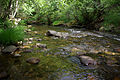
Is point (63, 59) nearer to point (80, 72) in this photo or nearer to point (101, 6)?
point (80, 72)

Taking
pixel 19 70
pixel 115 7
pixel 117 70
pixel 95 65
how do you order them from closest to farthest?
pixel 19 70 → pixel 117 70 → pixel 95 65 → pixel 115 7

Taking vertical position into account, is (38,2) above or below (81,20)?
above

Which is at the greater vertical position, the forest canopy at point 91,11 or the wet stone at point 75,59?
the forest canopy at point 91,11

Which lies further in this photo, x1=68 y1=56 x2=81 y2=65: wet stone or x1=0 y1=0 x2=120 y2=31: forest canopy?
x1=0 y1=0 x2=120 y2=31: forest canopy

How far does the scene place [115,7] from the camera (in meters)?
12.1

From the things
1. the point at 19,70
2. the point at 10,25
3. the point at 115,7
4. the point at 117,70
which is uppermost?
the point at 115,7

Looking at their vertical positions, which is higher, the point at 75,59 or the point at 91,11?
the point at 91,11

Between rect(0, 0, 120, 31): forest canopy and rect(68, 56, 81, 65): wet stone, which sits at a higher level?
rect(0, 0, 120, 31): forest canopy

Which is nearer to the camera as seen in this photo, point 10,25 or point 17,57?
point 17,57

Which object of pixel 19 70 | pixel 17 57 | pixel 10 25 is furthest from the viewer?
pixel 10 25

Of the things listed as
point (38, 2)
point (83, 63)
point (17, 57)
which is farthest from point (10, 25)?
point (83, 63)

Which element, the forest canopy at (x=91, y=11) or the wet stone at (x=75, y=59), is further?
the forest canopy at (x=91, y=11)

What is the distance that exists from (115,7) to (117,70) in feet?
35.1

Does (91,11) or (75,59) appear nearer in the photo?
(75,59)
